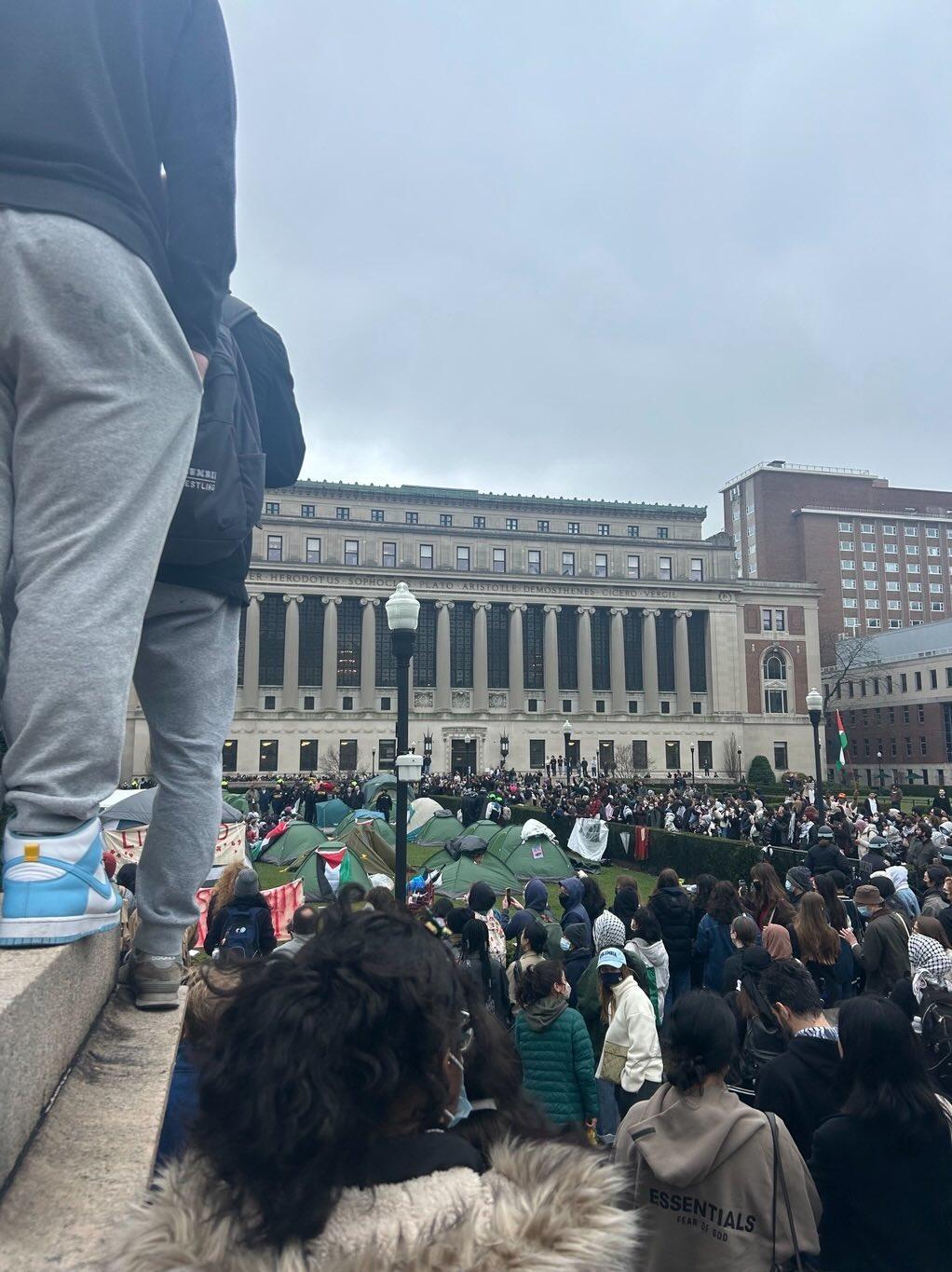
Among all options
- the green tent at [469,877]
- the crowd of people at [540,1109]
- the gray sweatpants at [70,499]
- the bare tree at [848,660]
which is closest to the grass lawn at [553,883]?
the green tent at [469,877]

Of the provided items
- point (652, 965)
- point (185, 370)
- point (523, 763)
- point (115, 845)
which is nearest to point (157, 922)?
point (185, 370)

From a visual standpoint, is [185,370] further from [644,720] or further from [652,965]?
[644,720]

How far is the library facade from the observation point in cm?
7138

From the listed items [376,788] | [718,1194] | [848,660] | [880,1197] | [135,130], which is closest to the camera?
[135,130]

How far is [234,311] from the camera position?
2.82 metres

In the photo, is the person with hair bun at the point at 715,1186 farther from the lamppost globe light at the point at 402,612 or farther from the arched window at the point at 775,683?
the arched window at the point at 775,683

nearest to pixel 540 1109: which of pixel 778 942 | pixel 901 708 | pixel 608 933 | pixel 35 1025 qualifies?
pixel 35 1025

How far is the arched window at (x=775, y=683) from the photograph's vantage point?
253 ft

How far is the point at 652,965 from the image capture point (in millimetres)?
8586

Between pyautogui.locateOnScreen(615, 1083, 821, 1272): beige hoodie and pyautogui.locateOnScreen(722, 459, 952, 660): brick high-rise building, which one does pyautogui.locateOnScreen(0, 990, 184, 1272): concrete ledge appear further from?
pyautogui.locateOnScreen(722, 459, 952, 660): brick high-rise building

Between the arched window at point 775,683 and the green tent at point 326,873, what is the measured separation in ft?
210

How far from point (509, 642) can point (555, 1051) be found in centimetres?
6912

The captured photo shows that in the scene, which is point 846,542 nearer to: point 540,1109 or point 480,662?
point 480,662

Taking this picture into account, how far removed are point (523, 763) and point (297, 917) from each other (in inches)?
2614
